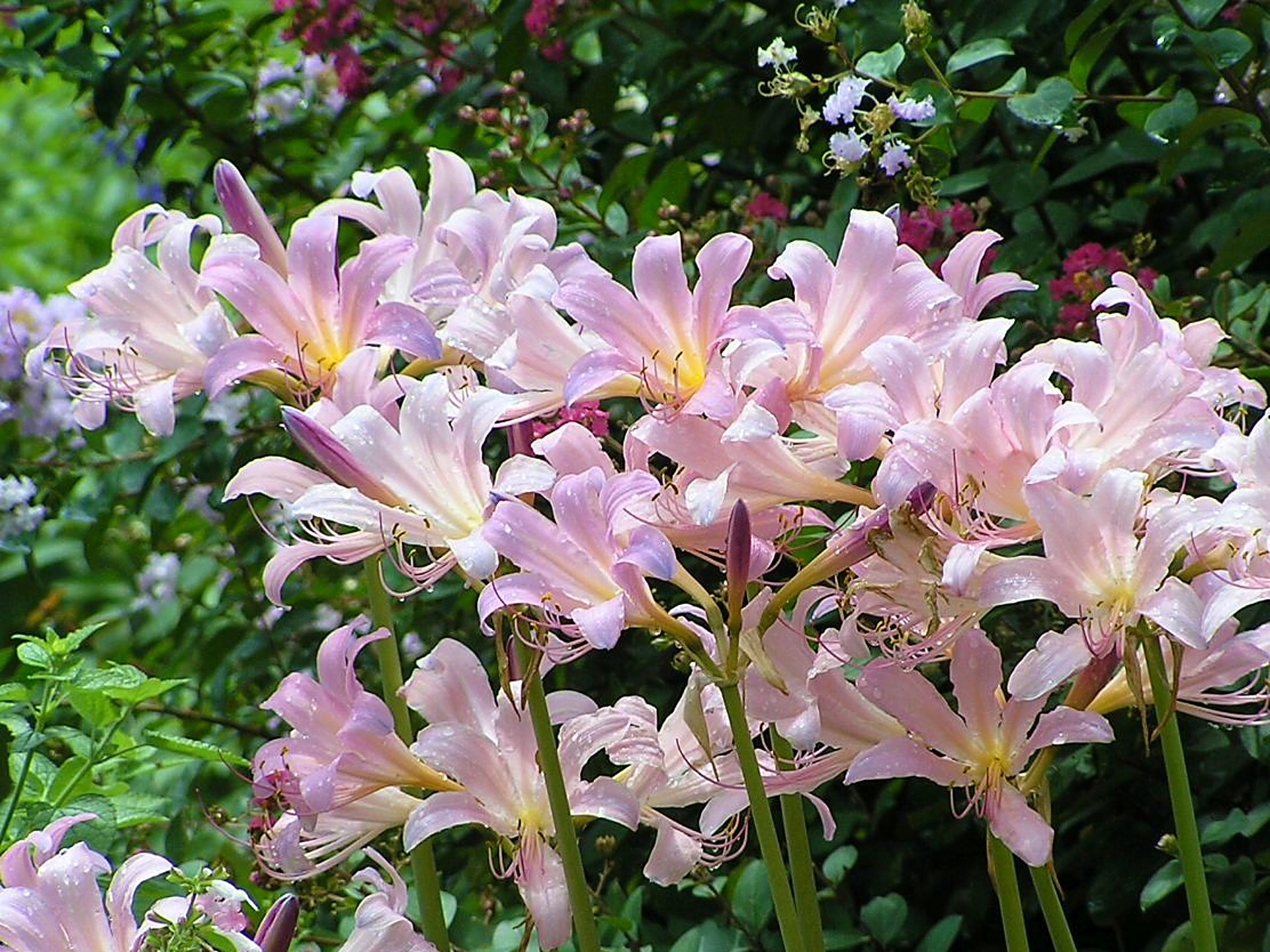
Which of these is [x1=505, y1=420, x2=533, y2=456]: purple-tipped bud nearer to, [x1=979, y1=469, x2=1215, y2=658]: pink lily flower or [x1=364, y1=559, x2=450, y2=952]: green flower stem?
[x1=364, y1=559, x2=450, y2=952]: green flower stem

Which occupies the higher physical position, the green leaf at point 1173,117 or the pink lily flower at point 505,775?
the green leaf at point 1173,117

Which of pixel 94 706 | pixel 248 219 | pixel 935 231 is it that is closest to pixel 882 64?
pixel 935 231

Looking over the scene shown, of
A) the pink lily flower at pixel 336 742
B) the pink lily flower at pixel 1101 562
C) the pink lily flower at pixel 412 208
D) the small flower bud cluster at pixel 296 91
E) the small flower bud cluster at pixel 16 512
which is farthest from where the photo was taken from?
the small flower bud cluster at pixel 296 91

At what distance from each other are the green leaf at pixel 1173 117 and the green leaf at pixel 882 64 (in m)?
0.21

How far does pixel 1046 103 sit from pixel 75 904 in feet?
2.95

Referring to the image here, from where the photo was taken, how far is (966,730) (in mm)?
851

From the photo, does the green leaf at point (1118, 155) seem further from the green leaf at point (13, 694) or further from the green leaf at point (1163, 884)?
the green leaf at point (13, 694)

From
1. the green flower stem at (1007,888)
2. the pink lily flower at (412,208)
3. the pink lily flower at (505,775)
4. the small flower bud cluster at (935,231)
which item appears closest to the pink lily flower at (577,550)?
the pink lily flower at (505,775)

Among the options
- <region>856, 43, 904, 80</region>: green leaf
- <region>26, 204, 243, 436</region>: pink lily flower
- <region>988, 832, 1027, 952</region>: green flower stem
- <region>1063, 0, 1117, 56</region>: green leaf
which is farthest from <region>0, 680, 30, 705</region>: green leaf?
<region>1063, 0, 1117, 56</region>: green leaf

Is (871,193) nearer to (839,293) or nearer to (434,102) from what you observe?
(839,293)

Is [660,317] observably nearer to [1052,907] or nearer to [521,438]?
[521,438]

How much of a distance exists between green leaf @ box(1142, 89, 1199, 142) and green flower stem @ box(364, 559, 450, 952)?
0.74 m

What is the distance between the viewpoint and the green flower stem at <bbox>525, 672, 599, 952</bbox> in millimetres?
863

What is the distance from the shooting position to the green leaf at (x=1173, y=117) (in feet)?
4.42
